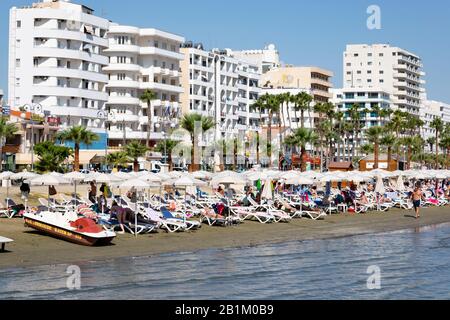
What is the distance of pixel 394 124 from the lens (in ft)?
393

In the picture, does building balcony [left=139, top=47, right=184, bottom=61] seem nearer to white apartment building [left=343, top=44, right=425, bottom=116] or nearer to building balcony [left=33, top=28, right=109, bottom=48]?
building balcony [left=33, top=28, right=109, bottom=48]

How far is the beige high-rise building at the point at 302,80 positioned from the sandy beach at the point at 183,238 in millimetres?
110492

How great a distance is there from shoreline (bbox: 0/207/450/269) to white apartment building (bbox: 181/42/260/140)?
2843 inches

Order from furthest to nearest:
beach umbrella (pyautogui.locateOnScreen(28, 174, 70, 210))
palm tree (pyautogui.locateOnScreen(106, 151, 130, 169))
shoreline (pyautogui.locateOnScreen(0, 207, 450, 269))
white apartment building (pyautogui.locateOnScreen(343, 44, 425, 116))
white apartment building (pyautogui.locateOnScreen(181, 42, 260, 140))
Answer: white apartment building (pyautogui.locateOnScreen(343, 44, 425, 116))
white apartment building (pyautogui.locateOnScreen(181, 42, 260, 140))
palm tree (pyautogui.locateOnScreen(106, 151, 130, 169))
beach umbrella (pyautogui.locateOnScreen(28, 174, 70, 210))
shoreline (pyautogui.locateOnScreen(0, 207, 450, 269))

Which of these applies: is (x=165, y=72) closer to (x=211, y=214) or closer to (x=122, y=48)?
(x=122, y=48)

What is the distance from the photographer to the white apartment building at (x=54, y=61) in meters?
89.9

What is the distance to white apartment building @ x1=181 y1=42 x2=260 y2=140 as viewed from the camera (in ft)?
374

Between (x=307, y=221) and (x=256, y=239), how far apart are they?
7997 millimetres

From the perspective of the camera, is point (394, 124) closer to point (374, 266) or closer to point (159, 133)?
point (159, 133)

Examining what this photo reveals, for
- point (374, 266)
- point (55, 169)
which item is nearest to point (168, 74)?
point (55, 169)

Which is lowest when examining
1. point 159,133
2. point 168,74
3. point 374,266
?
point 374,266

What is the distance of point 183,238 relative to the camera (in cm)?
3058

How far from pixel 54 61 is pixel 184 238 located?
207 feet

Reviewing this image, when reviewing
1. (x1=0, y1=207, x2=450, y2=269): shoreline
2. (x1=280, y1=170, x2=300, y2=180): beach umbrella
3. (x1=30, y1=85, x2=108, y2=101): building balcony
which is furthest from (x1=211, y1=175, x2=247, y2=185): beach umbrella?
(x1=30, y1=85, x2=108, y2=101): building balcony
